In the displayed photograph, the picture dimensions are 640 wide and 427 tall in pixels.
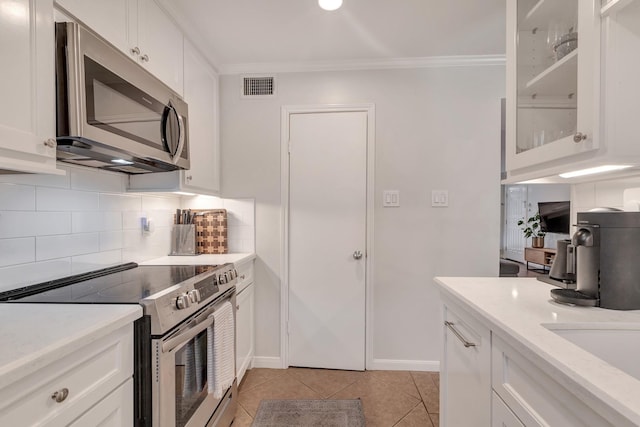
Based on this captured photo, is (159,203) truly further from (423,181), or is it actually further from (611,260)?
(611,260)

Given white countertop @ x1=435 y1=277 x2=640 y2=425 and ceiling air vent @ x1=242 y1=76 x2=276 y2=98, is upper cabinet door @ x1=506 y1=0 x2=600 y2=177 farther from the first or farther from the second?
ceiling air vent @ x1=242 y1=76 x2=276 y2=98

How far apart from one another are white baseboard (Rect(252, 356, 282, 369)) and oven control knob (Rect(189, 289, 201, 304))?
1330 millimetres

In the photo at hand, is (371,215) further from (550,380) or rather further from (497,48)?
(550,380)

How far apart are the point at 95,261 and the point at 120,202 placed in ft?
1.22

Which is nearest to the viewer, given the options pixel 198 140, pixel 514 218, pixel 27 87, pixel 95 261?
pixel 27 87

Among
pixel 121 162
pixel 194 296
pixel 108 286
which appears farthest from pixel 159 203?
pixel 194 296

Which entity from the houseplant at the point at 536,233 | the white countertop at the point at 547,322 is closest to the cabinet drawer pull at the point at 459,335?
the white countertop at the point at 547,322

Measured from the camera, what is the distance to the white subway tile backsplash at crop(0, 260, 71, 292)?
1180 millimetres

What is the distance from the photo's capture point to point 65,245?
1439 mm

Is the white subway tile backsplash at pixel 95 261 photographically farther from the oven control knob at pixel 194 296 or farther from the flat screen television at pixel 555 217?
the flat screen television at pixel 555 217

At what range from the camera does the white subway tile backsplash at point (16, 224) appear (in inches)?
46.5

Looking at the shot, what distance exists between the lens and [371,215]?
2.41 meters

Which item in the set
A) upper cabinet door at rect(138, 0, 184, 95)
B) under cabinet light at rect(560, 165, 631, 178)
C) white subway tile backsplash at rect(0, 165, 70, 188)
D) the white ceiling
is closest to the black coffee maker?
under cabinet light at rect(560, 165, 631, 178)

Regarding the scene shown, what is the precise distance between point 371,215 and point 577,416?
181cm
